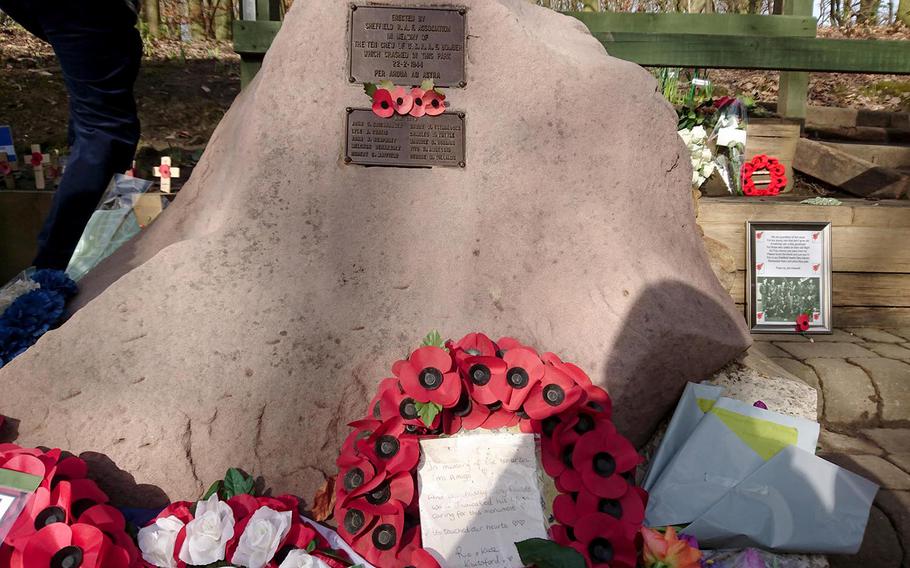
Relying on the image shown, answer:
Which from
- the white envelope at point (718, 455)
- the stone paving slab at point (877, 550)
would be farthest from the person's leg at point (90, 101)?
the stone paving slab at point (877, 550)

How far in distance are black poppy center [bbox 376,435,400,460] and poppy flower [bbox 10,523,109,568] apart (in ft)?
2.08

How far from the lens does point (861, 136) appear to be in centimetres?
563

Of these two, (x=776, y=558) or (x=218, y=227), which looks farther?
(x=218, y=227)

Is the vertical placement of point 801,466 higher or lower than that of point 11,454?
lower

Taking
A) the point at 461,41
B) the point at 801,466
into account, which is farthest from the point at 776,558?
the point at 461,41

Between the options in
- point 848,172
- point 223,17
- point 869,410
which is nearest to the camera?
point 869,410

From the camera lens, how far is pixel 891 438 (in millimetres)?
2684

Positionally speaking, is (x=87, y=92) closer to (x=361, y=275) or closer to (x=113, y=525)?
(x=361, y=275)

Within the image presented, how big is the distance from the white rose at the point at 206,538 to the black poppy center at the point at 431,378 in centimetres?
57

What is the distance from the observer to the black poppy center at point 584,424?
5.76 ft

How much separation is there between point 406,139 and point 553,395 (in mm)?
976

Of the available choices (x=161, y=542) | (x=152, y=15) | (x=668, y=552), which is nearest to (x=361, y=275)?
(x=161, y=542)

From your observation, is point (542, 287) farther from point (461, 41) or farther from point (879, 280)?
point (879, 280)

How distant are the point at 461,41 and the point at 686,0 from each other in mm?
9185
